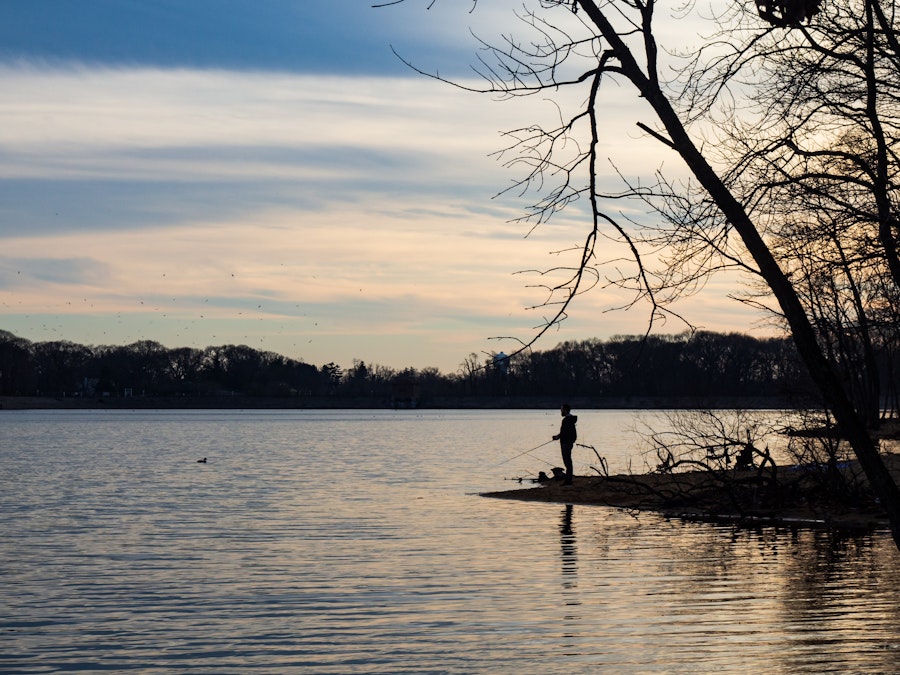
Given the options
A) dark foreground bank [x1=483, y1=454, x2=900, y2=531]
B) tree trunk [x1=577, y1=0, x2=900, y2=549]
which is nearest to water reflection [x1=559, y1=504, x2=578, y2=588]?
dark foreground bank [x1=483, y1=454, x2=900, y2=531]

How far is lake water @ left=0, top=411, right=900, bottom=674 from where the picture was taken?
439 inches

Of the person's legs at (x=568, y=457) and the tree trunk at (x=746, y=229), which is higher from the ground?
the tree trunk at (x=746, y=229)

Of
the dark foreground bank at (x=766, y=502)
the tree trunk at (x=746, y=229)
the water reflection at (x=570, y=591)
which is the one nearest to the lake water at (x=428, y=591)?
the water reflection at (x=570, y=591)

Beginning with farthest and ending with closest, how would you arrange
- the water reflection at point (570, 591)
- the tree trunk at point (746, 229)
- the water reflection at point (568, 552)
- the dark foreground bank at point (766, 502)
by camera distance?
1. the dark foreground bank at point (766, 502)
2. the water reflection at point (568, 552)
3. the water reflection at point (570, 591)
4. the tree trunk at point (746, 229)

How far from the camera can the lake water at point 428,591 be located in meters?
11.1

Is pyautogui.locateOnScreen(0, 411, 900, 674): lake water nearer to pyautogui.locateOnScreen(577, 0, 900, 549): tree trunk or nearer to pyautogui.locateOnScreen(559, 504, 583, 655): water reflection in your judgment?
pyautogui.locateOnScreen(559, 504, 583, 655): water reflection

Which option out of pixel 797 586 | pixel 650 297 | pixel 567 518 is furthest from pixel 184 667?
pixel 567 518

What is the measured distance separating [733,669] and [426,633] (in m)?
3.52

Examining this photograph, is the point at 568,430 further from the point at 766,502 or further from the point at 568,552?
the point at 568,552

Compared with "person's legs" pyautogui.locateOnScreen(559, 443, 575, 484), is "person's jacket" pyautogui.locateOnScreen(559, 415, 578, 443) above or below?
above

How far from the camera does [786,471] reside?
2881 cm

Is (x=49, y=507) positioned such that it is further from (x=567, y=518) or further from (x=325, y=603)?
(x=325, y=603)

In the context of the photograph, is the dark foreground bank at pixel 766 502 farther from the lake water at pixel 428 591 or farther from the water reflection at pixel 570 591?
the water reflection at pixel 570 591

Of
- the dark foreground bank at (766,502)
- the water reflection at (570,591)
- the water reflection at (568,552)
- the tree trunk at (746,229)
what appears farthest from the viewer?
the dark foreground bank at (766,502)
